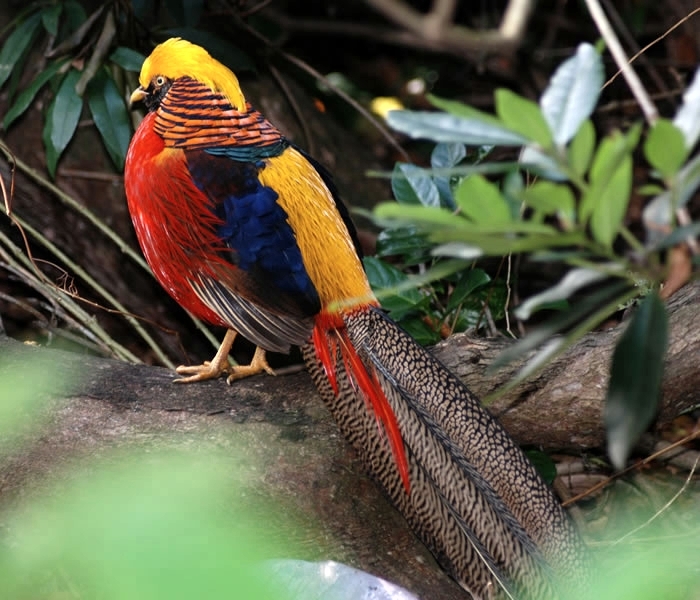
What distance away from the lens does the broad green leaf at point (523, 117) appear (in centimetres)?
108

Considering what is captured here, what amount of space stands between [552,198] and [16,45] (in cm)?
398

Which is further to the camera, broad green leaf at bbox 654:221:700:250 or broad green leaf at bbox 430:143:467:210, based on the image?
broad green leaf at bbox 430:143:467:210

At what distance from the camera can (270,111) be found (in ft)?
18.1

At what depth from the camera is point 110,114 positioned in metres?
4.39

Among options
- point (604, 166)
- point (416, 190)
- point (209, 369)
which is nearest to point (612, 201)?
point (604, 166)

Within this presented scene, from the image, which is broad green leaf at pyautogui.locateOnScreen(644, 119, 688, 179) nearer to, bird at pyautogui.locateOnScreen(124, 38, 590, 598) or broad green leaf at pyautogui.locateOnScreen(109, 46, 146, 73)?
bird at pyautogui.locateOnScreen(124, 38, 590, 598)

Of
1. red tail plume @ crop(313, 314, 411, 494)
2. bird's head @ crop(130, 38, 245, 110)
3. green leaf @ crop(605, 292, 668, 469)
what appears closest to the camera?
green leaf @ crop(605, 292, 668, 469)

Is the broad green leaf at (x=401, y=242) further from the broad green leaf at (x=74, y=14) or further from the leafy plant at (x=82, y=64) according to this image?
the broad green leaf at (x=74, y=14)

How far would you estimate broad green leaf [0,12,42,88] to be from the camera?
14.6 ft

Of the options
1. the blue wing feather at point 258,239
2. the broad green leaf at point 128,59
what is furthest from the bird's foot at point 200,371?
the broad green leaf at point 128,59

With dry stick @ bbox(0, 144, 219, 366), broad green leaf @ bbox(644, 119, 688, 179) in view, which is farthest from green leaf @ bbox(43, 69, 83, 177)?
broad green leaf @ bbox(644, 119, 688, 179)

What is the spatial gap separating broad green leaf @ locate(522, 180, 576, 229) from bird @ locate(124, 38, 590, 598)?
5.78ft

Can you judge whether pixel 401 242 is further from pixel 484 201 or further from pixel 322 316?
pixel 484 201

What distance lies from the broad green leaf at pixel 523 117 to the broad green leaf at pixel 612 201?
0.09 meters
